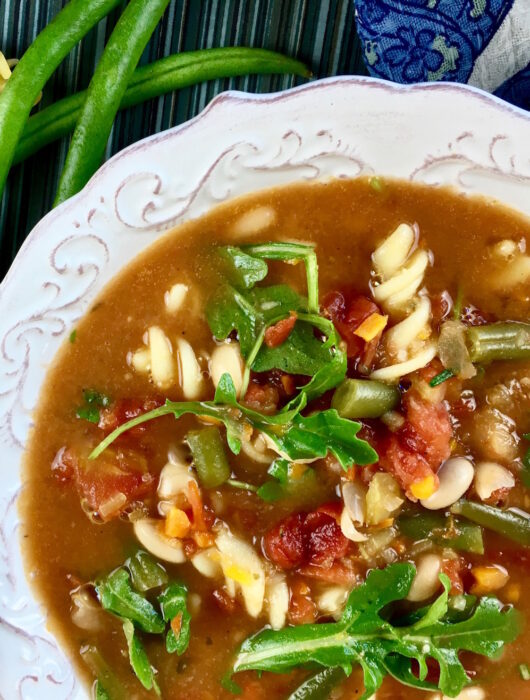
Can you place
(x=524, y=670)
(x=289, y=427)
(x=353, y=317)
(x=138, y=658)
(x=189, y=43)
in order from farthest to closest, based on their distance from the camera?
(x=189, y=43), (x=524, y=670), (x=138, y=658), (x=353, y=317), (x=289, y=427)

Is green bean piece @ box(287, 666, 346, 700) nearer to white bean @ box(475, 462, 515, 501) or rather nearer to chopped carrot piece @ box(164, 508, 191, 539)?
chopped carrot piece @ box(164, 508, 191, 539)

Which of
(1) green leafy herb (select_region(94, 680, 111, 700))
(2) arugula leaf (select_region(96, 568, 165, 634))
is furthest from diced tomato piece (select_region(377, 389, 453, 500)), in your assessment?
(1) green leafy herb (select_region(94, 680, 111, 700))

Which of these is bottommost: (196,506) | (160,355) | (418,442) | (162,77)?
(196,506)

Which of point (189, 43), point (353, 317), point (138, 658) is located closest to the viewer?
point (353, 317)

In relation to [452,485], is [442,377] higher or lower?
higher

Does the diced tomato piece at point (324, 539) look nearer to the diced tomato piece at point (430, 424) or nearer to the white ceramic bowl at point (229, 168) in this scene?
the diced tomato piece at point (430, 424)

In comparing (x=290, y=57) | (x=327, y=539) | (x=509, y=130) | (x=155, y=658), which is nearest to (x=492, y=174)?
(x=509, y=130)

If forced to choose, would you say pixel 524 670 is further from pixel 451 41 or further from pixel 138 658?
pixel 451 41

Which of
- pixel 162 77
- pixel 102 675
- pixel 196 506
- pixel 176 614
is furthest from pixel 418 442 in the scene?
pixel 162 77
